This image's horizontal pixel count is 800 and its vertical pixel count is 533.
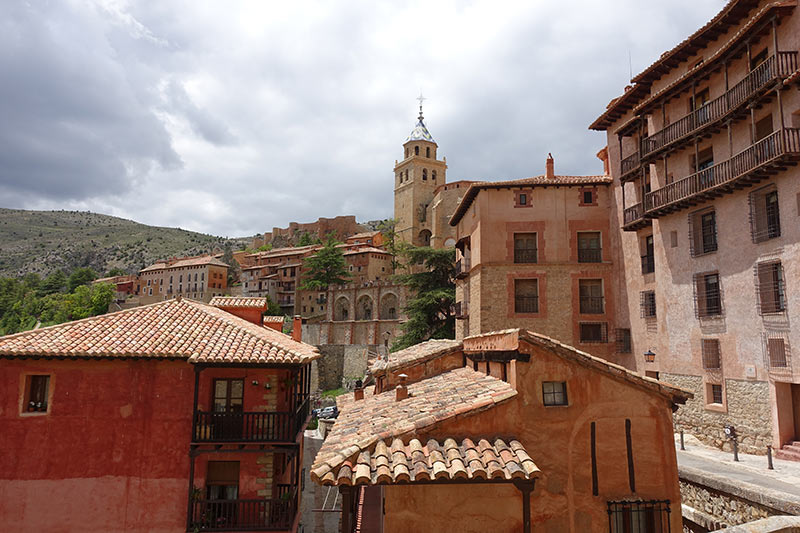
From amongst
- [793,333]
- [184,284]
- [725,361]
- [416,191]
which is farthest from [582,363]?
[184,284]

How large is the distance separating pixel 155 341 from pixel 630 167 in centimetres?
2283

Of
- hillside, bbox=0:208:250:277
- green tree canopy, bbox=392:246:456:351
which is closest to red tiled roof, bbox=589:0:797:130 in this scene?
green tree canopy, bbox=392:246:456:351

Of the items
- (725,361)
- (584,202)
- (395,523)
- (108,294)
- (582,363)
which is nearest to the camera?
(395,523)

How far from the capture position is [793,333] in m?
15.6

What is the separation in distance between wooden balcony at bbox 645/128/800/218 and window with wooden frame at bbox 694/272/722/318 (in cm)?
311

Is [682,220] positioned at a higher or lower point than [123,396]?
higher

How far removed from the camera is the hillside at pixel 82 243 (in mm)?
129750

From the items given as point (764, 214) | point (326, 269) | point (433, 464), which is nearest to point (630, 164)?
point (764, 214)

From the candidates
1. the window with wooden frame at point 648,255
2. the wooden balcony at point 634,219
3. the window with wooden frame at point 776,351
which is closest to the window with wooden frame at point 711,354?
the window with wooden frame at point 776,351

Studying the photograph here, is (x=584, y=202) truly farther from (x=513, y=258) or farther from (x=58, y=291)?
(x=58, y=291)

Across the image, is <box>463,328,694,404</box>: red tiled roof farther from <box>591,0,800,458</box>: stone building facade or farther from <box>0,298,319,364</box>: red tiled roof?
<box>591,0,800,458</box>: stone building facade

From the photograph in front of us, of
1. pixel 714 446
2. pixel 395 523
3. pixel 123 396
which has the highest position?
pixel 123 396

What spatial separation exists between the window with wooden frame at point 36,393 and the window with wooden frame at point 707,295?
76.0 feet

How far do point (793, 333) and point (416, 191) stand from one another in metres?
76.2
